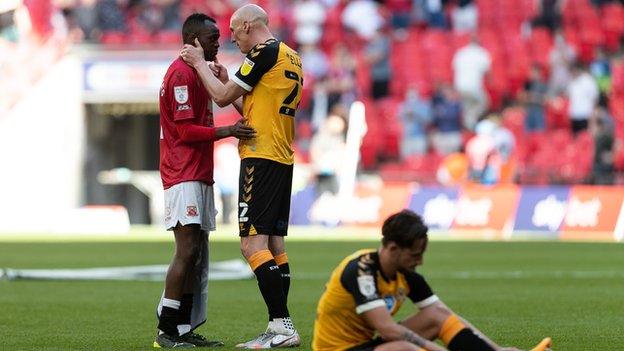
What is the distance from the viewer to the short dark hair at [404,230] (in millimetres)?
7855

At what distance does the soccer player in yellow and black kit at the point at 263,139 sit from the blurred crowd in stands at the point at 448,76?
67.9 feet

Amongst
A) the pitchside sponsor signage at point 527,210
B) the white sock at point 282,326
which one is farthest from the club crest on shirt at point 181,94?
the pitchside sponsor signage at point 527,210

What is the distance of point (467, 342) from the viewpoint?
8.35 metres

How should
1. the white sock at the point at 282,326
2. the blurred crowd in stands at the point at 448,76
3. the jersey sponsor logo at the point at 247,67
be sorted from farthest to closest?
the blurred crowd in stands at the point at 448,76
the jersey sponsor logo at the point at 247,67
the white sock at the point at 282,326

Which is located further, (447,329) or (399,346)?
(447,329)

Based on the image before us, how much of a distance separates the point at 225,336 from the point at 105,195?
2531 centimetres

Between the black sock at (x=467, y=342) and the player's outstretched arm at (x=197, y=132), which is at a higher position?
the player's outstretched arm at (x=197, y=132)

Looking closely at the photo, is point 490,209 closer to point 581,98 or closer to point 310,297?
point 581,98

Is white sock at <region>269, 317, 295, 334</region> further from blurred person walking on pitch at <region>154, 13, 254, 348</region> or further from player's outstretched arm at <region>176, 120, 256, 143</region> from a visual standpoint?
player's outstretched arm at <region>176, 120, 256, 143</region>

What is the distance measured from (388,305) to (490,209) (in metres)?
22.2

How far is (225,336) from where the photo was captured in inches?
441

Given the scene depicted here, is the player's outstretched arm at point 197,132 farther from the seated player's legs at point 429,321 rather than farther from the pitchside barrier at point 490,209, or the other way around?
the pitchside barrier at point 490,209

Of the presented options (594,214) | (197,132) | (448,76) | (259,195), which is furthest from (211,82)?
(448,76)

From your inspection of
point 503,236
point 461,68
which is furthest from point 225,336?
point 461,68
